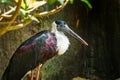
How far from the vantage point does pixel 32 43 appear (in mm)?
3928

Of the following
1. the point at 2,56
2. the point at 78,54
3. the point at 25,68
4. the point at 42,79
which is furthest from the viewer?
the point at 78,54

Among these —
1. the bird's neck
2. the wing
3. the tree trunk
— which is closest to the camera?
the wing

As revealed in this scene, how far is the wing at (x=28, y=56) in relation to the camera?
3871mm

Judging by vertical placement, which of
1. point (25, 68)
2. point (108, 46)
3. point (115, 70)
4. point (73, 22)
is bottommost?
point (115, 70)

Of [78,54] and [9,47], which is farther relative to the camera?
[78,54]

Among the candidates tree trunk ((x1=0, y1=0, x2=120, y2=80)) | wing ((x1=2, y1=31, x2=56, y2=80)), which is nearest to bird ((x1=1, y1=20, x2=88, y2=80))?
wing ((x1=2, y1=31, x2=56, y2=80))

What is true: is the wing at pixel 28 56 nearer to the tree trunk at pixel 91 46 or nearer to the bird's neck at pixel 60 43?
the bird's neck at pixel 60 43

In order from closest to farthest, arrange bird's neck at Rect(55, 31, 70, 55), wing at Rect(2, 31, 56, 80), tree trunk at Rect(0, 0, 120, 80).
Answer: 1. wing at Rect(2, 31, 56, 80)
2. bird's neck at Rect(55, 31, 70, 55)
3. tree trunk at Rect(0, 0, 120, 80)

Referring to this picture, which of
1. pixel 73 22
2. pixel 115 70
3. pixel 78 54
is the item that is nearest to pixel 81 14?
pixel 73 22

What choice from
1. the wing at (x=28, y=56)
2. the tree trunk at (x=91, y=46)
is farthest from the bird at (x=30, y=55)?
the tree trunk at (x=91, y=46)

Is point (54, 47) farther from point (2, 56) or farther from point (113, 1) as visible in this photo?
point (113, 1)

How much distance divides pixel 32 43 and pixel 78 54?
1.95 meters

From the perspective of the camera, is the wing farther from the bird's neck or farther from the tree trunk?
the tree trunk

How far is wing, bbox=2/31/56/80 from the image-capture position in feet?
12.7
